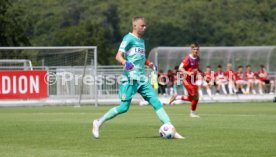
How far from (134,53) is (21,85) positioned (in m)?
19.7

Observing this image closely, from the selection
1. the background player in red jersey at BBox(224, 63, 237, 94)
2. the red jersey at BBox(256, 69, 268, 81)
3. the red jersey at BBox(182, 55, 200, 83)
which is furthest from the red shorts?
the red jersey at BBox(256, 69, 268, 81)

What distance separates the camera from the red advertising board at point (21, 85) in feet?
115

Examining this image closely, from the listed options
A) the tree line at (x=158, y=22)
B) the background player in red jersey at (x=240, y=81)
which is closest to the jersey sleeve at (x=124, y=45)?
the background player in red jersey at (x=240, y=81)

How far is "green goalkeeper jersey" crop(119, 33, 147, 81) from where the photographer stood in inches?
632

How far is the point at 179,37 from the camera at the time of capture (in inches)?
4409

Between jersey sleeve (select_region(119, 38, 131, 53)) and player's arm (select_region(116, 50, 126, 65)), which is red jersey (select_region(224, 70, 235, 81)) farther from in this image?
player's arm (select_region(116, 50, 126, 65))

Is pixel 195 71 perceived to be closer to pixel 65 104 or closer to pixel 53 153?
pixel 53 153

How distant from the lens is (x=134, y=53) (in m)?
16.2

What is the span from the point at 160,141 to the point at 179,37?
9714 cm

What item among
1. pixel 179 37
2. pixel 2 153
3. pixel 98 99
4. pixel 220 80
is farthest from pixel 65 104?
pixel 179 37

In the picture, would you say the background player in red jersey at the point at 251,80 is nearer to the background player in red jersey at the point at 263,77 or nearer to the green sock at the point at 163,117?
the background player in red jersey at the point at 263,77

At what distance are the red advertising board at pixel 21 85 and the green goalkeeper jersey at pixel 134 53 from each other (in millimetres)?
19457

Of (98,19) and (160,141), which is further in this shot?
(98,19)

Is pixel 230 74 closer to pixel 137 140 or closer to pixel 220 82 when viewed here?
pixel 220 82
